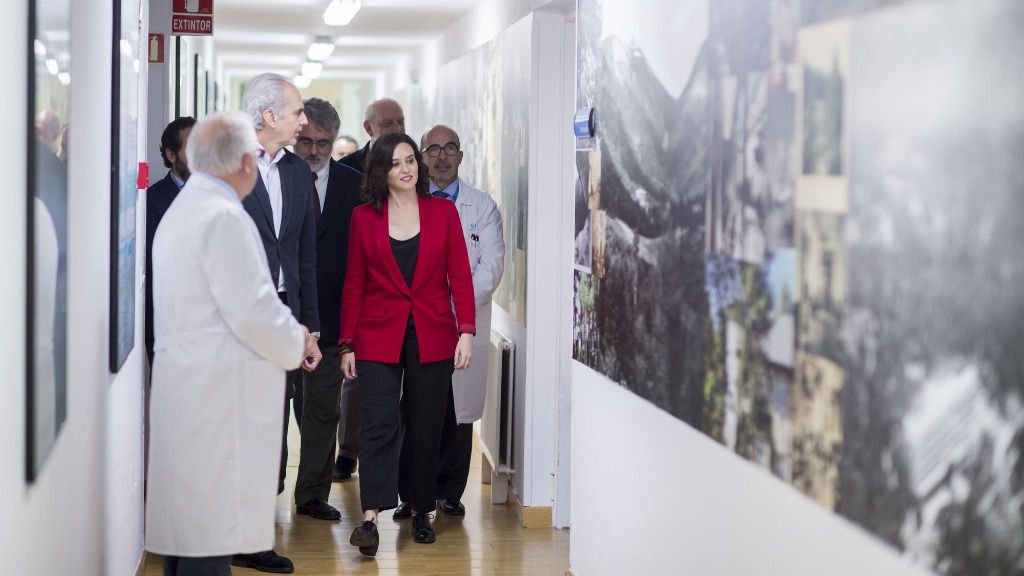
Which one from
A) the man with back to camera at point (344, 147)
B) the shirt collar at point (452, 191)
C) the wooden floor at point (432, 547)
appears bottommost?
the wooden floor at point (432, 547)

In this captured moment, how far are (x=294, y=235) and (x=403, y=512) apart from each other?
1648mm

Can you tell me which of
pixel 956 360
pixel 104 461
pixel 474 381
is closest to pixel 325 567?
pixel 474 381

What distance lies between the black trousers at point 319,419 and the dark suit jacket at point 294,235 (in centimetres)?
79

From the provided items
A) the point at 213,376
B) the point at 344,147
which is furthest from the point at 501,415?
the point at 344,147

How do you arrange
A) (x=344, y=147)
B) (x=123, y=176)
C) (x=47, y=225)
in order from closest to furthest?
(x=47, y=225) → (x=123, y=176) → (x=344, y=147)

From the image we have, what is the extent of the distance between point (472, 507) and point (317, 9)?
4763mm

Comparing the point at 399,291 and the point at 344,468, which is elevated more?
the point at 399,291

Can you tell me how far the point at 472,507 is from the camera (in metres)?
6.21

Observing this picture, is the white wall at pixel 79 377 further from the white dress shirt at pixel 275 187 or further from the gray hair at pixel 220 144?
the white dress shirt at pixel 275 187

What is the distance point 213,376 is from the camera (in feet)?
10.7

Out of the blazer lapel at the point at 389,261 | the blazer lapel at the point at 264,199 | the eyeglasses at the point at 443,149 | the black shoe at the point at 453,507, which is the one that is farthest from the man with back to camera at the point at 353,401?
the blazer lapel at the point at 264,199

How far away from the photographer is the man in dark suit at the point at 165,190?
5059 mm

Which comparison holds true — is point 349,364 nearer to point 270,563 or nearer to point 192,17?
point 270,563

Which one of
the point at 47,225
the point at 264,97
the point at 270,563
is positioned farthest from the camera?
the point at 270,563
